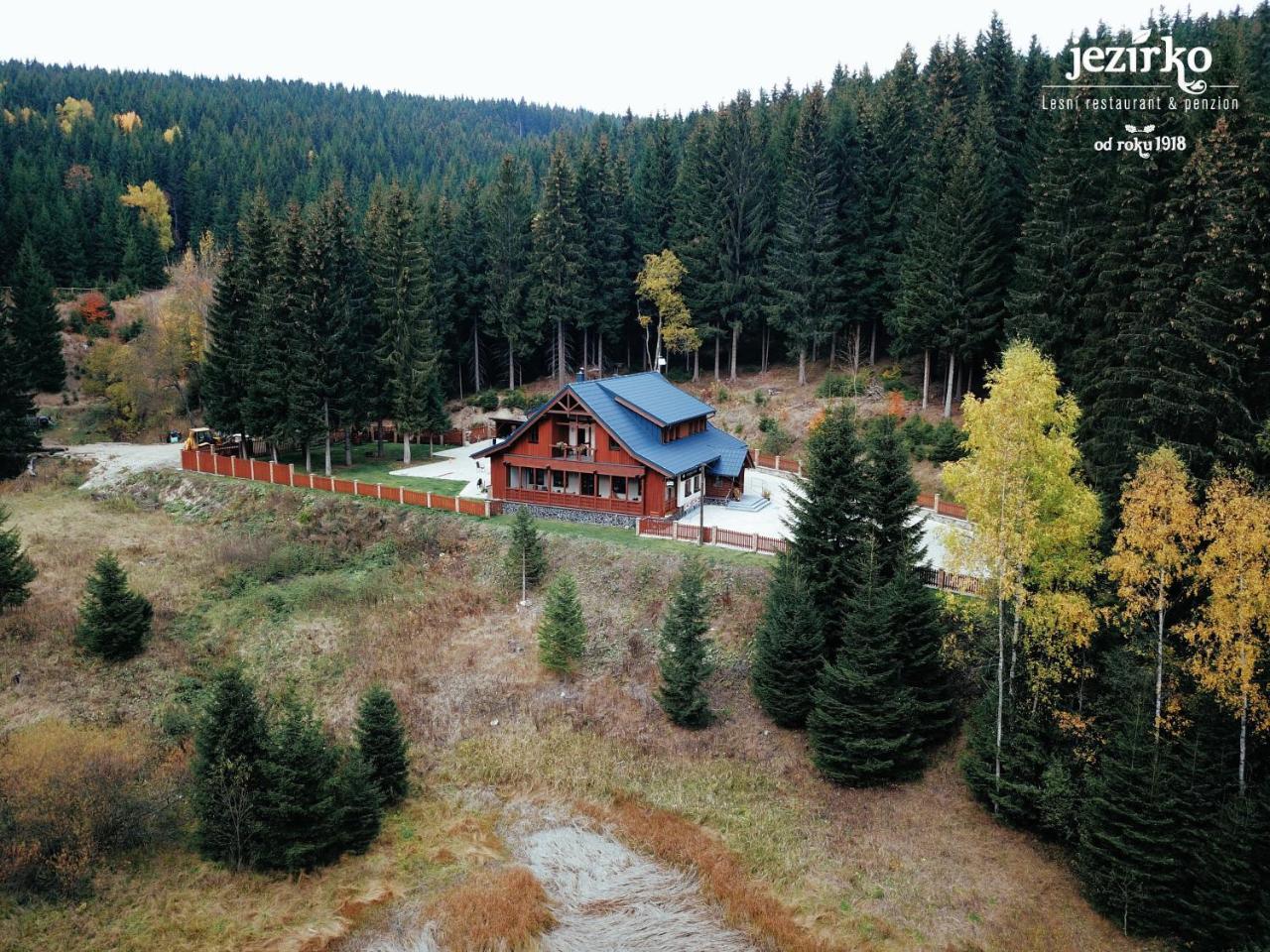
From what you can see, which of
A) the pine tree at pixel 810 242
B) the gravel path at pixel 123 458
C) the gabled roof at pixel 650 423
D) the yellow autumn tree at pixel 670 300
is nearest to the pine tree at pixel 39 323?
the gravel path at pixel 123 458

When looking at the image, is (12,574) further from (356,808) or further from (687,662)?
(687,662)

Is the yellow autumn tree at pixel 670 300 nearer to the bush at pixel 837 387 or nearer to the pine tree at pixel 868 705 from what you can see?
the bush at pixel 837 387

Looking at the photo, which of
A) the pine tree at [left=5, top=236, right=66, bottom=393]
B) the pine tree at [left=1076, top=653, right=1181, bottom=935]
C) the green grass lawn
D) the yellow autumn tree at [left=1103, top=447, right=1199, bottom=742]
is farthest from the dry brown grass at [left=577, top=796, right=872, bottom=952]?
the pine tree at [left=5, top=236, right=66, bottom=393]

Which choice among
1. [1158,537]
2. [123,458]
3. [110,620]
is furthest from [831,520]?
[123,458]

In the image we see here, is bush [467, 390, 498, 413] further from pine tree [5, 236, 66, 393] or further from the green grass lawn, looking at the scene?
pine tree [5, 236, 66, 393]

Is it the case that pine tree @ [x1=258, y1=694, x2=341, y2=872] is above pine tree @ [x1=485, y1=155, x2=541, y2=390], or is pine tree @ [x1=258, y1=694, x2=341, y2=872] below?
below
